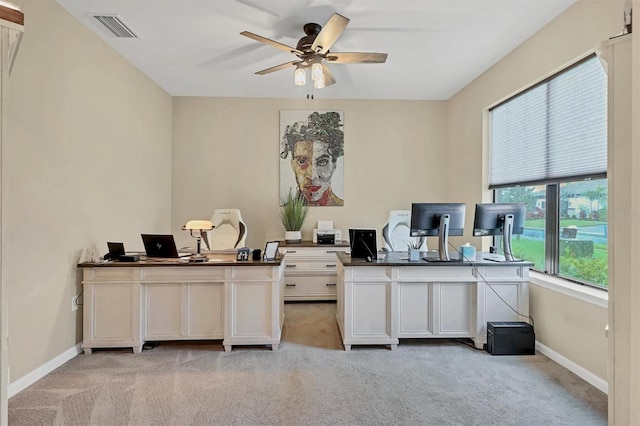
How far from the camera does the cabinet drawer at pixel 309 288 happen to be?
189 inches

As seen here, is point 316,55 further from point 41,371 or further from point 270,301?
point 41,371

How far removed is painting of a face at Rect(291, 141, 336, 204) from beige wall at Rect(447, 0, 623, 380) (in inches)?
89.4

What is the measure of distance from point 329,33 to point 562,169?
8.11ft

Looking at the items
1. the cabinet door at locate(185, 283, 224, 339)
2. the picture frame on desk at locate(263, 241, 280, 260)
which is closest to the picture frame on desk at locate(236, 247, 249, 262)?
the picture frame on desk at locate(263, 241, 280, 260)

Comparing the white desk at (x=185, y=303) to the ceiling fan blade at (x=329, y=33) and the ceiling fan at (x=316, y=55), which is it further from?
the ceiling fan blade at (x=329, y=33)

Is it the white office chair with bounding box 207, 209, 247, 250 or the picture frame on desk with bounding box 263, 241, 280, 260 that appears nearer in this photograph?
the picture frame on desk with bounding box 263, 241, 280, 260

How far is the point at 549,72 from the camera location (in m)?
3.05

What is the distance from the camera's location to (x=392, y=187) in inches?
216

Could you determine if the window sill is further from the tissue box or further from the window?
the tissue box

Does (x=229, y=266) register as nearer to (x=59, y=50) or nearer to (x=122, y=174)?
(x=122, y=174)

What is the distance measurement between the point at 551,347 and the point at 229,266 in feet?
10.3

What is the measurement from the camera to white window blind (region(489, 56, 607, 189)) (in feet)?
8.57

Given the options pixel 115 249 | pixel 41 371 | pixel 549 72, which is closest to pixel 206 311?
pixel 115 249

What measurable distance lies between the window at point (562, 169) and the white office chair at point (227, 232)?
11.8 feet
